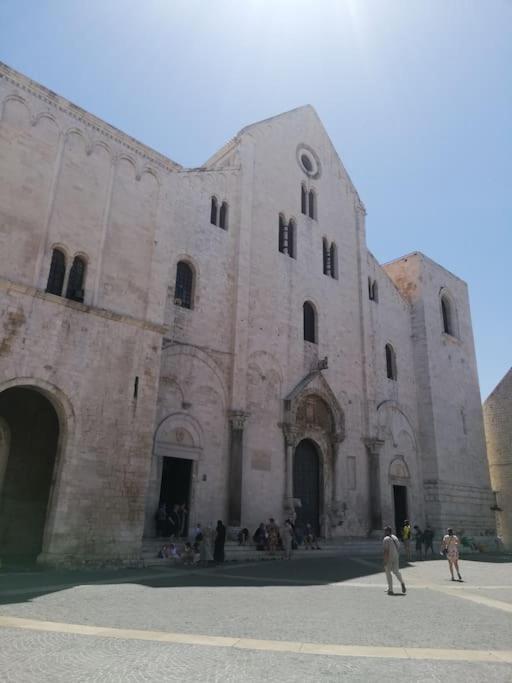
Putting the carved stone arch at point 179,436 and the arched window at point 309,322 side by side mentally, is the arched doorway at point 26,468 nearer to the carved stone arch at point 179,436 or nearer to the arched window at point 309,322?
the carved stone arch at point 179,436

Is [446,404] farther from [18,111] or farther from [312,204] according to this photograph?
[18,111]

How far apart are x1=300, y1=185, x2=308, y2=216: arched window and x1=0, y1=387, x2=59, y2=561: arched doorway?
16.0 m

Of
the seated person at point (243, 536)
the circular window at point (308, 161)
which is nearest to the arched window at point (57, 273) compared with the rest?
the seated person at point (243, 536)

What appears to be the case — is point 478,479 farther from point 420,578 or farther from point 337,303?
point 420,578

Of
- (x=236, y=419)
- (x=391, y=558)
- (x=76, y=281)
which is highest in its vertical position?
(x=76, y=281)

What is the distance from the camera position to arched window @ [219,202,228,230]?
21.4 meters

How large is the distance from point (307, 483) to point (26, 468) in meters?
11.3

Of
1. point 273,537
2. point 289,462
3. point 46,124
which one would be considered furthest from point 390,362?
point 46,124

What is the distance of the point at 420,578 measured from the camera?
13.4m

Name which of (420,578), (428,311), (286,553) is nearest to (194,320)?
(286,553)

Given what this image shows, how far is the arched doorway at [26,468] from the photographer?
49.0 ft

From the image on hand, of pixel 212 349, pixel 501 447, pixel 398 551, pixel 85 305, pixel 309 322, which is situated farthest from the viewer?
pixel 501 447

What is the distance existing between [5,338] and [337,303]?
1669cm

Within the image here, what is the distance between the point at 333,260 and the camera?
26328 mm
